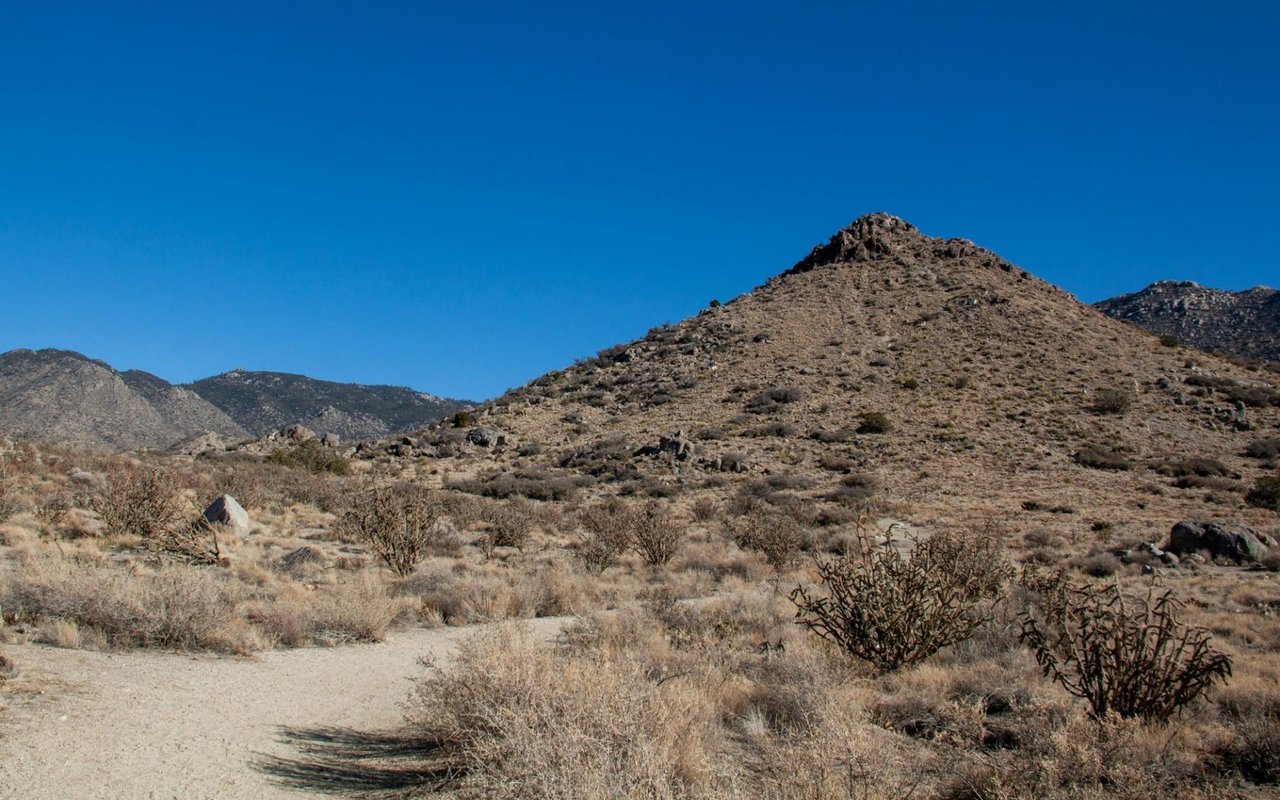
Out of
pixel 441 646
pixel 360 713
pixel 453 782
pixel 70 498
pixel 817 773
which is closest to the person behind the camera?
pixel 817 773

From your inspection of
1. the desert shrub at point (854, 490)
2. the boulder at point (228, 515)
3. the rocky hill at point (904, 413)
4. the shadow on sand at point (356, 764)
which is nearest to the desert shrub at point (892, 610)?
the shadow on sand at point (356, 764)

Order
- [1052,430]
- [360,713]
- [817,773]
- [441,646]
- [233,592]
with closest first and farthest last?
1. [817,773]
2. [360,713]
3. [441,646]
4. [233,592]
5. [1052,430]

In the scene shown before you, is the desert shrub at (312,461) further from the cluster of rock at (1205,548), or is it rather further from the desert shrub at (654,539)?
the cluster of rock at (1205,548)

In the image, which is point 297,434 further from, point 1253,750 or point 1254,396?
point 1254,396

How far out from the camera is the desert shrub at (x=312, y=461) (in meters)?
37.9

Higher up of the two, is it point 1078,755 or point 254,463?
point 254,463

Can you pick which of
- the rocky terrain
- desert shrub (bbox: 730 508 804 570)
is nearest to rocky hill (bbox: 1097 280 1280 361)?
the rocky terrain

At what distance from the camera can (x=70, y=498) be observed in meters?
21.5

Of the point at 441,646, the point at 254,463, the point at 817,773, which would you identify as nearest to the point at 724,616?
the point at 441,646

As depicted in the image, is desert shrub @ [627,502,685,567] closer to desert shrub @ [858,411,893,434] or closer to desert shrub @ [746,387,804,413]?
desert shrub @ [858,411,893,434]

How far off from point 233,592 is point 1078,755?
1102 cm

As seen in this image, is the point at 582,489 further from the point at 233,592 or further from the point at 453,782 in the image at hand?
the point at 453,782

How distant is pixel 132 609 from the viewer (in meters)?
9.05

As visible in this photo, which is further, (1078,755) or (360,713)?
(360,713)
